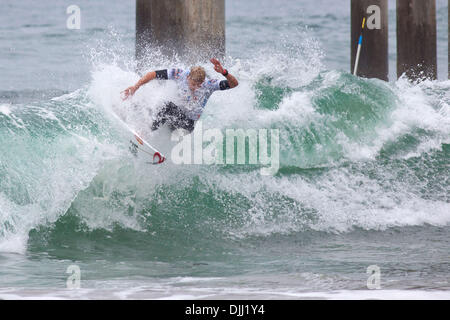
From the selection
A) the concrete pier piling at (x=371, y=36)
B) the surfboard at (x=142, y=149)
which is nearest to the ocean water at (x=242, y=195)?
the surfboard at (x=142, y=149)

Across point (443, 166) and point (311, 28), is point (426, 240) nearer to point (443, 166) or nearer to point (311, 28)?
point (443, 166)

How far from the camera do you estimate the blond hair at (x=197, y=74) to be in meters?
8.12

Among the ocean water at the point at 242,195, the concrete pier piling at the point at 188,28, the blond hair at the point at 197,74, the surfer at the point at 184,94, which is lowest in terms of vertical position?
the ocean water at the point at 242,195

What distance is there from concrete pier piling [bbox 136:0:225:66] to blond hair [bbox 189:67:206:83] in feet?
8.08

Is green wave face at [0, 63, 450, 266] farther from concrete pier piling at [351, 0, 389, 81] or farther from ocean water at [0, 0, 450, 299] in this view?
concrete pier piling at [351, 0, 389, 81]

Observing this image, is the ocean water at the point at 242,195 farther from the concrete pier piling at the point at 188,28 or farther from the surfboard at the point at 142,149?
the concrete pier piling at the point at 188,28

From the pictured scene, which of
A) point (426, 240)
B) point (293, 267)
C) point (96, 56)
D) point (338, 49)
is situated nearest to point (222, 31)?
point (96, 56)

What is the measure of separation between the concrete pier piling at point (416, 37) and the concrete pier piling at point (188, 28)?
5303mm

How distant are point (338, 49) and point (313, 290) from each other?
27.0 m

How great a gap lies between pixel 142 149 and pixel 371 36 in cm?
768

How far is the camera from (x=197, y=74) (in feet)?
26.7

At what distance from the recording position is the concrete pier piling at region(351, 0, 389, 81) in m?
14.1

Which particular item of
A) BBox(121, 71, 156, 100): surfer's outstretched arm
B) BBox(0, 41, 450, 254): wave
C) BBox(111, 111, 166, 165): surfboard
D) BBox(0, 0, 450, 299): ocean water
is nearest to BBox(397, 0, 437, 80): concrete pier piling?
BBox(0, 0, 450, 299): ocean water

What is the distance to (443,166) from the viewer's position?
10.2m
